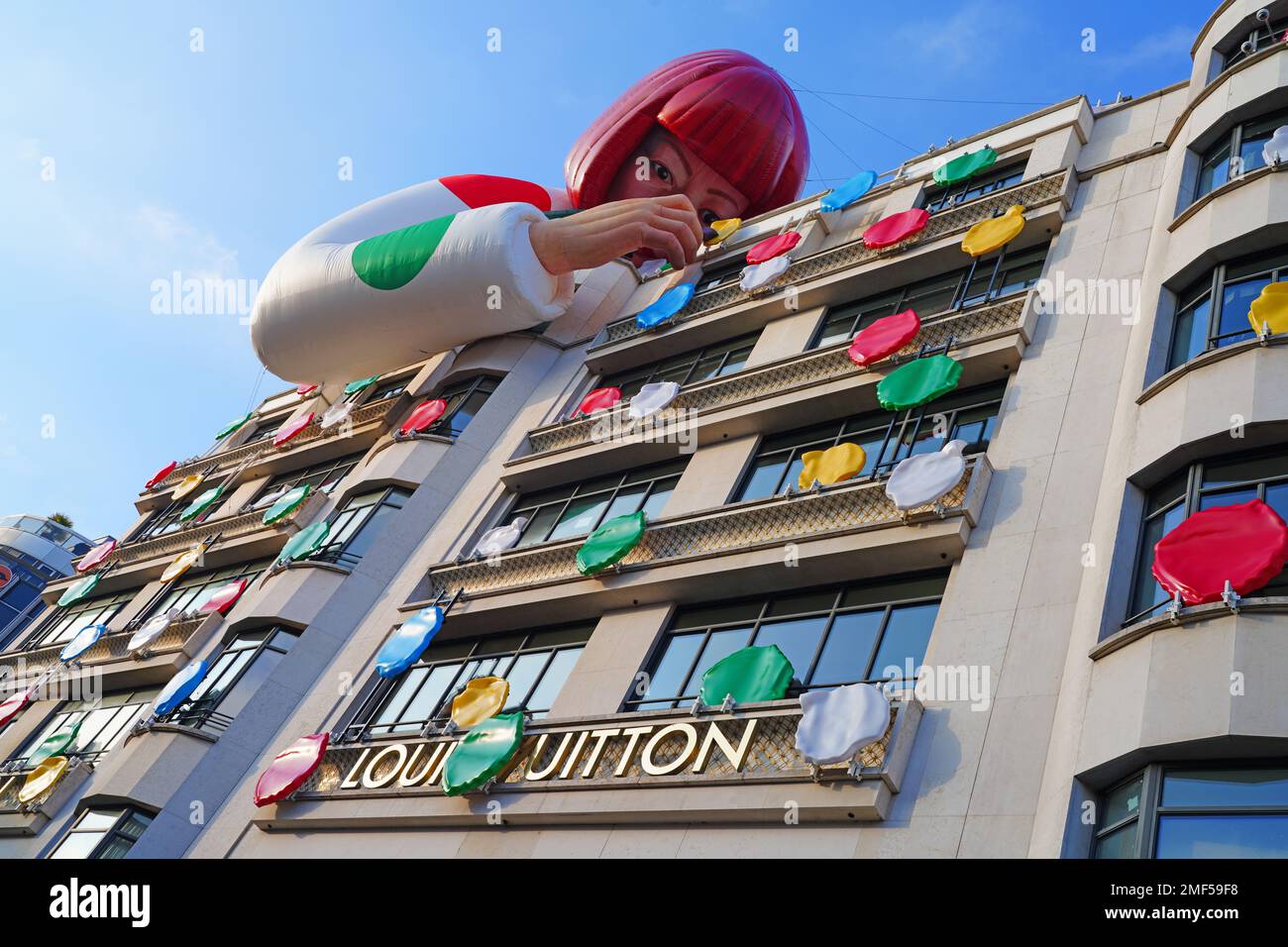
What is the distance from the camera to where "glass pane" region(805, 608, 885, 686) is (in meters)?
16.2

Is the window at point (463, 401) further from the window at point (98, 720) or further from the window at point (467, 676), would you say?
the window at point (98, 720)

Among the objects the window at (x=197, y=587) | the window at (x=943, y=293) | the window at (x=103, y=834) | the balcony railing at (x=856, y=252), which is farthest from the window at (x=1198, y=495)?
the window at (x=197, y=587)

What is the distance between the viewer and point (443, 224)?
27734 millimetres

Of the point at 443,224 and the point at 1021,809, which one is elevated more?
the point at 443,224

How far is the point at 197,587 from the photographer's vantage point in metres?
32.1

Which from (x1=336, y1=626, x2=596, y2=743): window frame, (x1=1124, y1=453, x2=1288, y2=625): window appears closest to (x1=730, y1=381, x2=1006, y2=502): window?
(x1=1124, y1=453, x2=1288, y2=625): window

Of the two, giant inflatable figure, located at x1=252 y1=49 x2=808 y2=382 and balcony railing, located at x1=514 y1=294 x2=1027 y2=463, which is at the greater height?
giant inflatable figure, located at x1=252 y1=49 x2=808 y2=382

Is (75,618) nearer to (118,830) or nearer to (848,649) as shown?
(118,830)

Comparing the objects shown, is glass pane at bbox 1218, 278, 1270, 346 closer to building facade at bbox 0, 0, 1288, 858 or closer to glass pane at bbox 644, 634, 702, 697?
building facade at bbox 0, 0, 1288, 858

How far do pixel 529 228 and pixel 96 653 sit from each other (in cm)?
1691

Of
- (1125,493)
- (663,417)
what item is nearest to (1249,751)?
(1125,493)

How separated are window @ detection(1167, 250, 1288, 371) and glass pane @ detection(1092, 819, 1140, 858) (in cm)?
720

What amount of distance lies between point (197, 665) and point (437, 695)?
678cm
